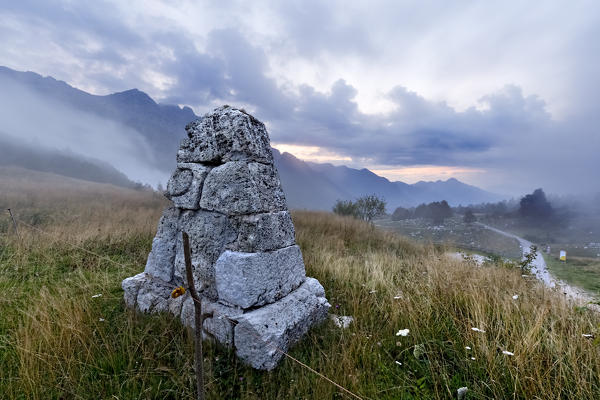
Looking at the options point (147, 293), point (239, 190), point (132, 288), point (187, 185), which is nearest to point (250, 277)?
point (239, 190)

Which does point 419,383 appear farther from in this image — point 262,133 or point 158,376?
point 262,133

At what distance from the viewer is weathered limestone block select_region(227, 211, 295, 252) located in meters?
2.39

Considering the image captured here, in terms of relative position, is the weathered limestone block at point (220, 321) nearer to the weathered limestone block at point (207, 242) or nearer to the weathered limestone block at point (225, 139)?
the weathered limestone block at point (207, 242)

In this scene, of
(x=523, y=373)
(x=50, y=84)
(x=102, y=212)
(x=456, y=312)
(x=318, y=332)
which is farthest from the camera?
(x=50, y=84)

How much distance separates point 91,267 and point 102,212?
7.46 metres

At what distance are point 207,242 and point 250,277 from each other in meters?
0.68

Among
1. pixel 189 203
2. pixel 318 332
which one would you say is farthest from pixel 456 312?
pixel 189 203

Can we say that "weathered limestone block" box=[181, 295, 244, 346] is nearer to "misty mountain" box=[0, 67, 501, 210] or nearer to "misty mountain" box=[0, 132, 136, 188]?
"misty mountain" box=[0, 67, 501, 210]

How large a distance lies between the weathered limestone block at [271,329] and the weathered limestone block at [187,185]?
1.40 m

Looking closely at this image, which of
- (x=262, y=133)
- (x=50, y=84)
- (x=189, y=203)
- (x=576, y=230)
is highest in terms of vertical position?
(x=50, y=84)

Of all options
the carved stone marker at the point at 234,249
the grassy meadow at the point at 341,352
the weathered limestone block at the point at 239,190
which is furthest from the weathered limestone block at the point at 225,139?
the grassy meadow at the point at 341,352

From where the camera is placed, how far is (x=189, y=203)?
2770 mm

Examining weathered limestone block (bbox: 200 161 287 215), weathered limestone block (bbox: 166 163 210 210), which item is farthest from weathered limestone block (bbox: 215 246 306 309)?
weathered limestone block (bbox: 166 163 210 210)

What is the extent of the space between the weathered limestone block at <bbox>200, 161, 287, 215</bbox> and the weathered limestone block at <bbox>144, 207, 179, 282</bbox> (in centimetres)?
64
